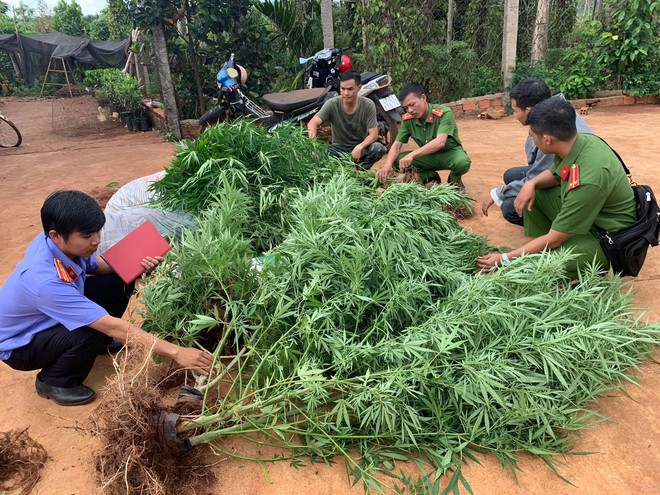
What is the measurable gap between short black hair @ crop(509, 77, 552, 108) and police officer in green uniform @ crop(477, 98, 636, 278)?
54cm

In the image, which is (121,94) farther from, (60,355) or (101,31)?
(101,31)

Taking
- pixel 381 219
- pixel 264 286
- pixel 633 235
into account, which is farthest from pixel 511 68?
pixel 264 286

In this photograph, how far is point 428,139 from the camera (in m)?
3.96

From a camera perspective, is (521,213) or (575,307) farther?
(521,213)

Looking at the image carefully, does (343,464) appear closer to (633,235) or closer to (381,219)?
(381,219)

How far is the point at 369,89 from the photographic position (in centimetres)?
519

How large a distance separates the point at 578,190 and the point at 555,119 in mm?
369

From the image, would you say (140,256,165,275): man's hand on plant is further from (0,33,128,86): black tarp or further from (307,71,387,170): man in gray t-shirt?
(0,33,128,86): black tarp

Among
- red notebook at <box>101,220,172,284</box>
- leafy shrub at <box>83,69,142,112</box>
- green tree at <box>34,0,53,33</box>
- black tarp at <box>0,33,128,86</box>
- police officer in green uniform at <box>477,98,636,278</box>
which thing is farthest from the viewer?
green tree at <box>34,0,53,33</box>

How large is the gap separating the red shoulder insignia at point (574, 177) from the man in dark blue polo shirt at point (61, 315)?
1875mm

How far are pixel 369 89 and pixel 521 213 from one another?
110 inches

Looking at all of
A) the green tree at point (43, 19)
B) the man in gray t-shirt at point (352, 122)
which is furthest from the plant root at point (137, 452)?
the green tree at point (43, 19)

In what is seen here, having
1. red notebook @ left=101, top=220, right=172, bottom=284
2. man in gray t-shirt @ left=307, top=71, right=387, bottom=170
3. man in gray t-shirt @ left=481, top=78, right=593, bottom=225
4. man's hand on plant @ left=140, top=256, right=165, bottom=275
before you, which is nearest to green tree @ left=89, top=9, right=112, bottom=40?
man in gray t-shirt @ left=307, top=71, right=387, bottom=170

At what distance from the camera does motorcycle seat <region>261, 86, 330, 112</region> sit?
207 inches
